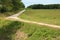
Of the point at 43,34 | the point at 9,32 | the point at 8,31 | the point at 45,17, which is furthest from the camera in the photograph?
the point at 45,17

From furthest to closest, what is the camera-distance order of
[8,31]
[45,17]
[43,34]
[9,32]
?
[45,17]
[8,31]
[9,32]
[43,34]

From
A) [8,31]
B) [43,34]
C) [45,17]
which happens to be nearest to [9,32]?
[8,31]

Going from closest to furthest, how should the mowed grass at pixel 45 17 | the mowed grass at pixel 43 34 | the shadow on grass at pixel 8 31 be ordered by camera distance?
the mowed grass at pixel 43 34
the shadow on grass at pixel 8 31
the mowed grass at pixel 45 17

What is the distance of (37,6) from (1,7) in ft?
151

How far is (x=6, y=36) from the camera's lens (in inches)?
1158

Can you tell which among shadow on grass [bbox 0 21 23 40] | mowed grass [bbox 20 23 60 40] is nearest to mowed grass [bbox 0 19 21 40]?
shadow on grass [bbox 0 21 23 40]

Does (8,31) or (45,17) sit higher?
(8,31)

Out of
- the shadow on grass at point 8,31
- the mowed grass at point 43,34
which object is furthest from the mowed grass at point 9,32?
the mowed grass at point 43,34

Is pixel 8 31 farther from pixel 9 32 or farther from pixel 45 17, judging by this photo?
pixel 45 17

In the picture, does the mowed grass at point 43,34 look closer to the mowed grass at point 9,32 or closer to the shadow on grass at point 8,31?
the mowed grass at point 9,32

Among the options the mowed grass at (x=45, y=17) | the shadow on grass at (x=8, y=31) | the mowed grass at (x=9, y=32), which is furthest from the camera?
the mowed grass at (x=45, y=17)

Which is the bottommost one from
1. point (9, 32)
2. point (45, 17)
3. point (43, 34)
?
point (45, 17)

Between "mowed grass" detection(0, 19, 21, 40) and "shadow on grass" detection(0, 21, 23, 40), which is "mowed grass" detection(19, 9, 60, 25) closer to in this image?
"shadow on grass" detection(0, 21, 23, 40)

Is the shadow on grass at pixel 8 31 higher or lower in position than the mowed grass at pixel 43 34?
lower
